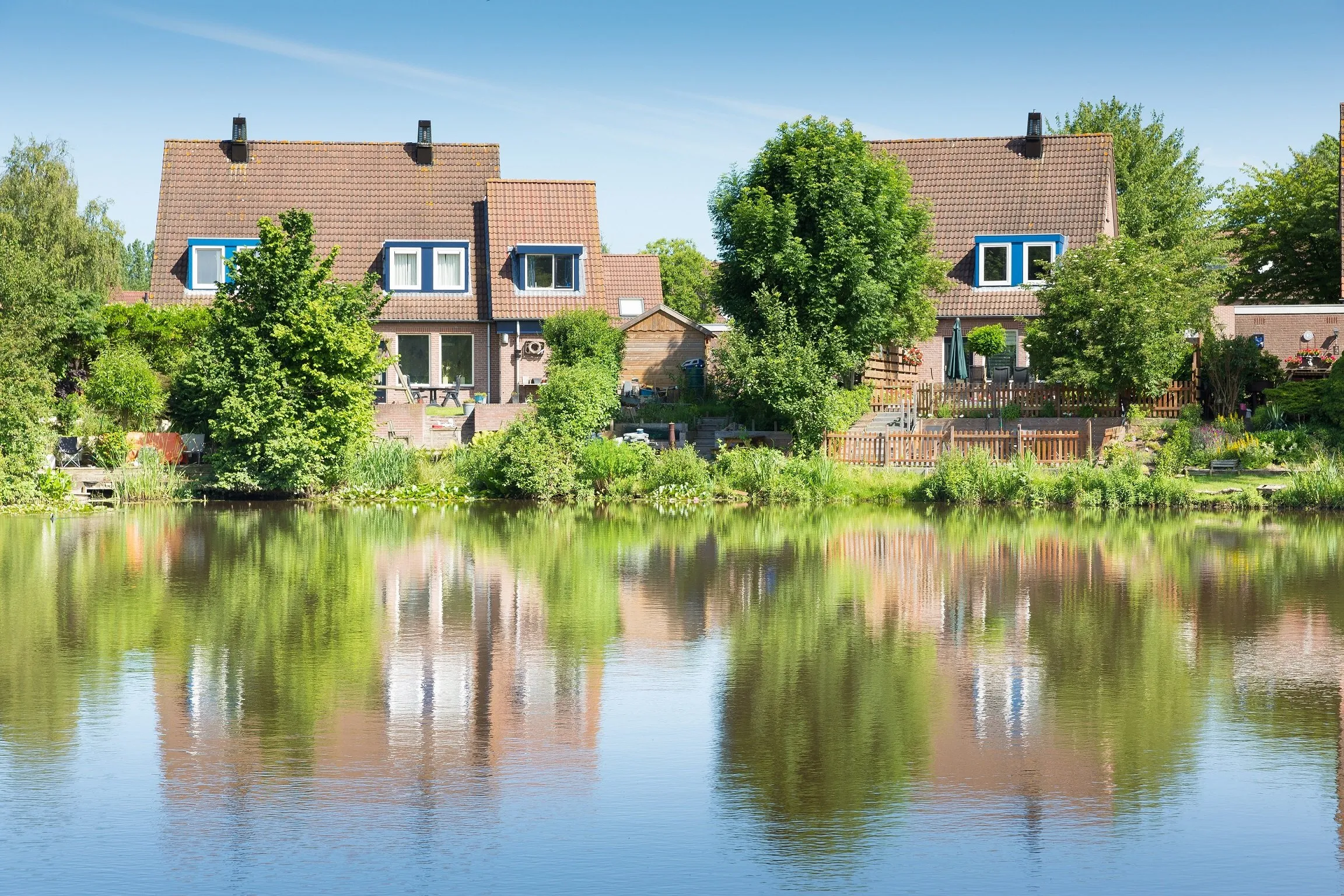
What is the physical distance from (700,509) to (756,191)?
32.2ft

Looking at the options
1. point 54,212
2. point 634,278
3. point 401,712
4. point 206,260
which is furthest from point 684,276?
point 401,712

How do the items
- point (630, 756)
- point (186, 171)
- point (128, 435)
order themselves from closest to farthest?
point (630, 756), point (128, 435), point (186, 171)

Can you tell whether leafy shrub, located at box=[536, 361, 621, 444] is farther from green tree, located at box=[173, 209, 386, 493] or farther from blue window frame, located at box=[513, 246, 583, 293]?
blue window frame, located at box=[513, 246, 583, 293]

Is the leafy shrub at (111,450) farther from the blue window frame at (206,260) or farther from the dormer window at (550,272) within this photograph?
the dormer window at (550,272)

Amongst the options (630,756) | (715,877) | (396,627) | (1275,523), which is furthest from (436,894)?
(1275,523)

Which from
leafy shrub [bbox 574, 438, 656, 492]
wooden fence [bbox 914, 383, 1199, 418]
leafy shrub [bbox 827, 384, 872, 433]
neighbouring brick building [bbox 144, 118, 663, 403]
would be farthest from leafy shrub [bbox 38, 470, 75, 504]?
wooden fence [bbox 914, 383, 1199, 418]

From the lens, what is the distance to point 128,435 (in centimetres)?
3678

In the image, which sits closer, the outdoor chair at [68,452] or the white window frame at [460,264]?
the outdoor chair at [68,452]

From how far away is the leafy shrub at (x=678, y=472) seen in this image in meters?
36.8

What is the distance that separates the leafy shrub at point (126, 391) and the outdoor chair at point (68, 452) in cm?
144

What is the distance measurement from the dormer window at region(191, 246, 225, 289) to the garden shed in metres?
13.4

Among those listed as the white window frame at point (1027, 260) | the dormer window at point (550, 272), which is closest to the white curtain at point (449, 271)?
the dormer window at point (550, 272)

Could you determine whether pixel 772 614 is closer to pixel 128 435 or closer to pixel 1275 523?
pixel 1275 523

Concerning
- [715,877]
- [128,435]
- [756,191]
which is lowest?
[715,877]
